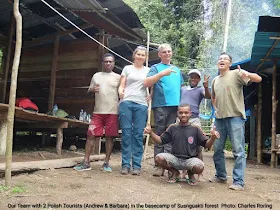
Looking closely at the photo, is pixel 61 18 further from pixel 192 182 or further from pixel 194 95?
pixel 192 182

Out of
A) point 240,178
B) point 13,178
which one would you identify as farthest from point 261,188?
point 13,178

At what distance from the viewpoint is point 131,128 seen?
4309 mm

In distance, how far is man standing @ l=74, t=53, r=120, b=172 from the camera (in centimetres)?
443

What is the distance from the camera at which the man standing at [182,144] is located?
3734 mm

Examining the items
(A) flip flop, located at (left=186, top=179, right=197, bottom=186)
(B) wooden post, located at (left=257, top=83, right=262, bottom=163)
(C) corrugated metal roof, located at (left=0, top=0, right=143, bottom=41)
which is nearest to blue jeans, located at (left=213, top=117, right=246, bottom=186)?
(A) flip flop, located at (left=186, top=179, right=197, bottom=186)

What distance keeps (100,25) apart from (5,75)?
2.67 metres

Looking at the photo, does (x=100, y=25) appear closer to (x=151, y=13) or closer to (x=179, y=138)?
(x=179, y=138)

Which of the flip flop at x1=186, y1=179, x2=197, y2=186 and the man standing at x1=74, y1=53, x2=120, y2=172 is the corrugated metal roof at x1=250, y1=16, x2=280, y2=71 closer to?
the man standing at x1=74, y1=53, x2=120, y2=172

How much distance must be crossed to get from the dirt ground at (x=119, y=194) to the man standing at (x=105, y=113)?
409 mm

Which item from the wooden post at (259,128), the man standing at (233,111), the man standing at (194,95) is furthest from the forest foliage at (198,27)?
the man standing at (233,111)

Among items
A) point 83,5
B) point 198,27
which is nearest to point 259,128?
point 83,5

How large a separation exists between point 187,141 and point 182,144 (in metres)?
0.07

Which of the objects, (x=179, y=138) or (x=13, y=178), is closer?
(x=13, y=178)

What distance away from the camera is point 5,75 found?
24.1ft
